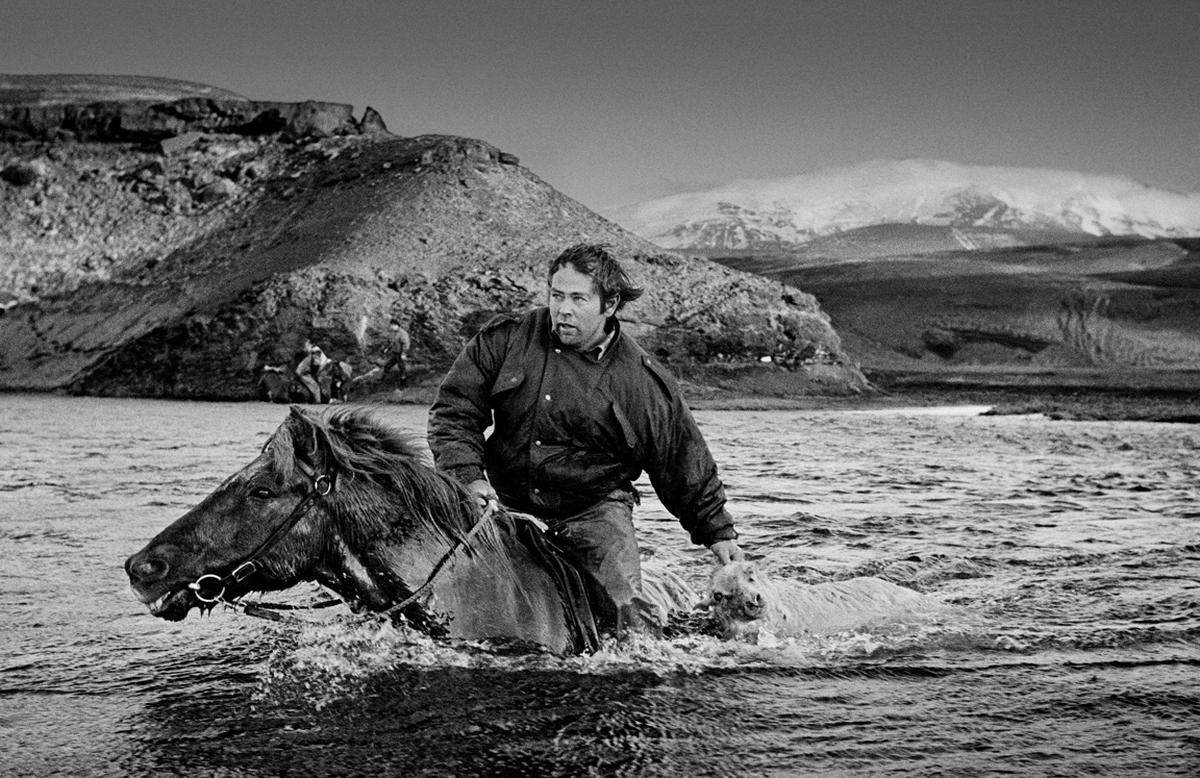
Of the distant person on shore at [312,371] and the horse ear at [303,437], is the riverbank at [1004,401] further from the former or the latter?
the horse ear at [303,437]

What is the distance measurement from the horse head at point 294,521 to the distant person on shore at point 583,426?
0.54 meters

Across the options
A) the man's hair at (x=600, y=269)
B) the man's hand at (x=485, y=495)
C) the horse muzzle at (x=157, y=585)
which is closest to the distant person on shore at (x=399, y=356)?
the man's hair at (x=600, y=269)

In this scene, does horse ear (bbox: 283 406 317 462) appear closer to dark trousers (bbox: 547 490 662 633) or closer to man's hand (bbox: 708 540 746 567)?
dark trousers (bbox: 547 490 662 633)

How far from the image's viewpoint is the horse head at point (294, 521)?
4805mm

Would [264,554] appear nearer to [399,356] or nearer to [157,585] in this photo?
[157,585]

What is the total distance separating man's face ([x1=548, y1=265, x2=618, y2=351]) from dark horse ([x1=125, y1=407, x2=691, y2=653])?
32.4 inches

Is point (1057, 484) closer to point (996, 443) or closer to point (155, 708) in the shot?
point (996, 443)

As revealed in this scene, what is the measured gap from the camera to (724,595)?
19.4ft

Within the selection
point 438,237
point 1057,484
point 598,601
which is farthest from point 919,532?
point 438,237

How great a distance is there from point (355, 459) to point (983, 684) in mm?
2905

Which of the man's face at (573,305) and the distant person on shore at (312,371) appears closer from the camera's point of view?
the man's face at (573,305)

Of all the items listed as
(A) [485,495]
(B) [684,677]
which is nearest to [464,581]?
(A) [485,495]

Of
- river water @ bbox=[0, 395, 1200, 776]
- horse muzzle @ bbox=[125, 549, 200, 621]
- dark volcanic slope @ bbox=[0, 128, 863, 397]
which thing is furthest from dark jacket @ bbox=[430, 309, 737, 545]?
dark volcanic slope @ bbox=[0, 128, 863, 397]

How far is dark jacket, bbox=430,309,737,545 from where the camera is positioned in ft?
18.8
